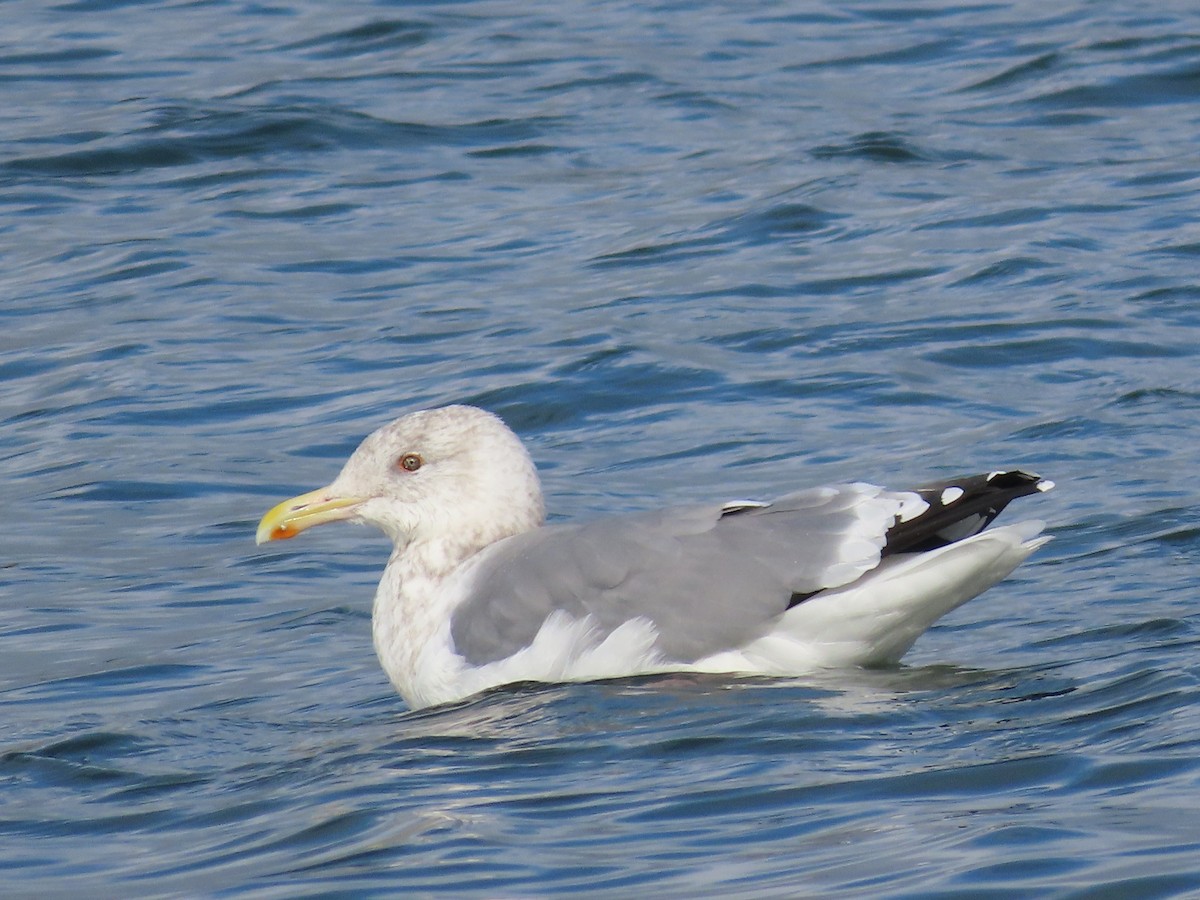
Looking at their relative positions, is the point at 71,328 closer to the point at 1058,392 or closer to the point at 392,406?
the point at 392,406

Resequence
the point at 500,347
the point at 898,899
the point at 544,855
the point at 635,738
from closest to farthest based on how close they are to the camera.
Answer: the point at 898,899 < the point at 544,855 < the point at 635,738 < the point at 500,347

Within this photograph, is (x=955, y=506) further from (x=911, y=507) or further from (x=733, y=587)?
(x=733, y=587)

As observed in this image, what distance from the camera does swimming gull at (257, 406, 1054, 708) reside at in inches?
258

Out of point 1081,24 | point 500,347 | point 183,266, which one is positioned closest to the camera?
point 500,347

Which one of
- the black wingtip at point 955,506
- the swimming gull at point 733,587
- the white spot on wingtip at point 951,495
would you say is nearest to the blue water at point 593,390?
the swimming gull at point 733,587

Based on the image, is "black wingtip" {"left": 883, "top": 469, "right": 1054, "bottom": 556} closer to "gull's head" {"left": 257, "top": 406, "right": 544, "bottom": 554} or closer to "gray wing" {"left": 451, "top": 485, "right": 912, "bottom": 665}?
"gray wing" {"left": 451, "top": 485, "right": 912, "bottom": 665}

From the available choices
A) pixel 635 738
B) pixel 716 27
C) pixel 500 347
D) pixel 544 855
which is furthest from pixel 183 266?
pixel 544 855

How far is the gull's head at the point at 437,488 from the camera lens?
7.38 m

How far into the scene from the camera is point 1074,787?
17.2 ft

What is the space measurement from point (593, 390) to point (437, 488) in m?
3.31

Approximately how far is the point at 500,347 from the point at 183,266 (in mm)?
2575

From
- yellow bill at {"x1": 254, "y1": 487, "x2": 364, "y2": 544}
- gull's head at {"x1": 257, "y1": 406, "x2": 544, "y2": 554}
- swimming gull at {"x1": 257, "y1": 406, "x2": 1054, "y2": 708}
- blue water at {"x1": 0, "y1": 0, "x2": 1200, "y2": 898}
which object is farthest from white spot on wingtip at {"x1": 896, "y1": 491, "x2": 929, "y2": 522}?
yellow bill at {"x1": 254, "y1": 487, "x2": 364, "y2": 544}

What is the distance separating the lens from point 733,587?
661cm

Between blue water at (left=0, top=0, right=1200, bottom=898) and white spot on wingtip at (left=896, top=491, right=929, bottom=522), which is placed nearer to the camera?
blue water at (left=0, top=0, right=1200, bottom=898)
